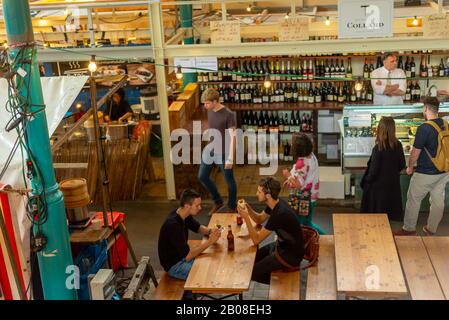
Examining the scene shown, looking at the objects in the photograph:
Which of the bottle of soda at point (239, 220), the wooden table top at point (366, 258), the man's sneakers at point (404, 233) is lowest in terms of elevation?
the man's sneakers at point (404, 233)

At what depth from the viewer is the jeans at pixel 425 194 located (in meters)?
6.63

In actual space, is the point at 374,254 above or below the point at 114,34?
below

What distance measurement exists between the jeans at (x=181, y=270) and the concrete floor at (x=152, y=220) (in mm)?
1111

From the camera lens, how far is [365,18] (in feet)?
23.4

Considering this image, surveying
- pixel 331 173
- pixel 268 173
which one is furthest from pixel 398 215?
pixel 268 173

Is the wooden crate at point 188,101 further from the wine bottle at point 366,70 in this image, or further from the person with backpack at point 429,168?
the person with backpack at point 429,168

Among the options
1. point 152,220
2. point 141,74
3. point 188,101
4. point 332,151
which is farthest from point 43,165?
point 141,74

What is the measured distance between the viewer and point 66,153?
8.39 meters

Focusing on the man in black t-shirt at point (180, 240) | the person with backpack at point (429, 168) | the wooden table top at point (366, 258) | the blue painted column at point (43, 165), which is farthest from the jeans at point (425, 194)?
the blue painted column at point (43, 165)

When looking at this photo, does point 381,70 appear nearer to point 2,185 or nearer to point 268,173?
point 268,173

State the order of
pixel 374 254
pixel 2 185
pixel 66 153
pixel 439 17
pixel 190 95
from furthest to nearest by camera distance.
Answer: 1. pixel 190 95
2. pixel 66 153
3. pixel 439 17
4. pixel 374 254
5. pixel 2 185

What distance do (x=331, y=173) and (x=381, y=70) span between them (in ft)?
5.04

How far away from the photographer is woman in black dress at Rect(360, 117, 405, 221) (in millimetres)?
6414
